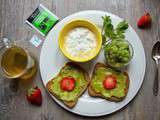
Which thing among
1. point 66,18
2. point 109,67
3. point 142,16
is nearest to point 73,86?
point 109,67

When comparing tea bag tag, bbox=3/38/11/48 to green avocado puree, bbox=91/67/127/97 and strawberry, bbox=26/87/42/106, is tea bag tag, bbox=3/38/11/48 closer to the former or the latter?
strawberry, bbox=26/87/42/106

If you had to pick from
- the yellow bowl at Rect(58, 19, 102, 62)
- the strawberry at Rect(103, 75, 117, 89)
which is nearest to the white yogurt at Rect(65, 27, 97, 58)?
the yellow bowl at Rect(58, 19, 102, 62)

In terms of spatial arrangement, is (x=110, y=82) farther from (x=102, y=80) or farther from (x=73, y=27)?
(x=73, y=27)

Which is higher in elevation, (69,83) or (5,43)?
(5,43)

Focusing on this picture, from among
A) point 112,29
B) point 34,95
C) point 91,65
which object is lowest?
point 34,95

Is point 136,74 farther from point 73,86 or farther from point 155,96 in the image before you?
point 73,86

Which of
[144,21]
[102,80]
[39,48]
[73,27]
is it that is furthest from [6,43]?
[144,21]

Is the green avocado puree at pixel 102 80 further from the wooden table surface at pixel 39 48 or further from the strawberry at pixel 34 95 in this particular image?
the strawberry at pixel 34 95
